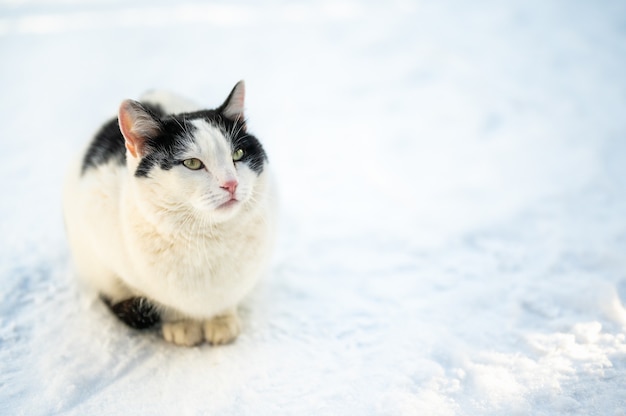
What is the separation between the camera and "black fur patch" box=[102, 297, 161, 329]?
6.90 ft

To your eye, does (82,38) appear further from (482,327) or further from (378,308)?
(482,327)

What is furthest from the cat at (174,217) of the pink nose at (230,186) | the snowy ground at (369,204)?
the snowy ground at (369,204)

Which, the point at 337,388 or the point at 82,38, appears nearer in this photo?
the point at 337,388

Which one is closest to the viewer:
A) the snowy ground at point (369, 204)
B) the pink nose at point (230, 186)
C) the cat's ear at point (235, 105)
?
the pink nose at point (230, 186)

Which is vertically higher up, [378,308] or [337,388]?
[378,308]

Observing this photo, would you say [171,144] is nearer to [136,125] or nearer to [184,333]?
[136,125]

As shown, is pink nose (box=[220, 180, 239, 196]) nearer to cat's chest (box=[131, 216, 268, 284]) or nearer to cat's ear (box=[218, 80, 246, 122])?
cat's chest (box=[131, 216, 268, 284])

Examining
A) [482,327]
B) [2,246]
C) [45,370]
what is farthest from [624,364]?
[2,246]

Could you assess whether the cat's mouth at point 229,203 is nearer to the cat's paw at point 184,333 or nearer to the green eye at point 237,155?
the green eye at point 237,155

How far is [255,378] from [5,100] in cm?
371

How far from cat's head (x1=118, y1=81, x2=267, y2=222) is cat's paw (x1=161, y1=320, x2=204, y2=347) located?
23.8 inches

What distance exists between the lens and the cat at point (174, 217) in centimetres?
172

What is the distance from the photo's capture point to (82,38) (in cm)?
514

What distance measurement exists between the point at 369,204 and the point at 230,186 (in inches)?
66.9
